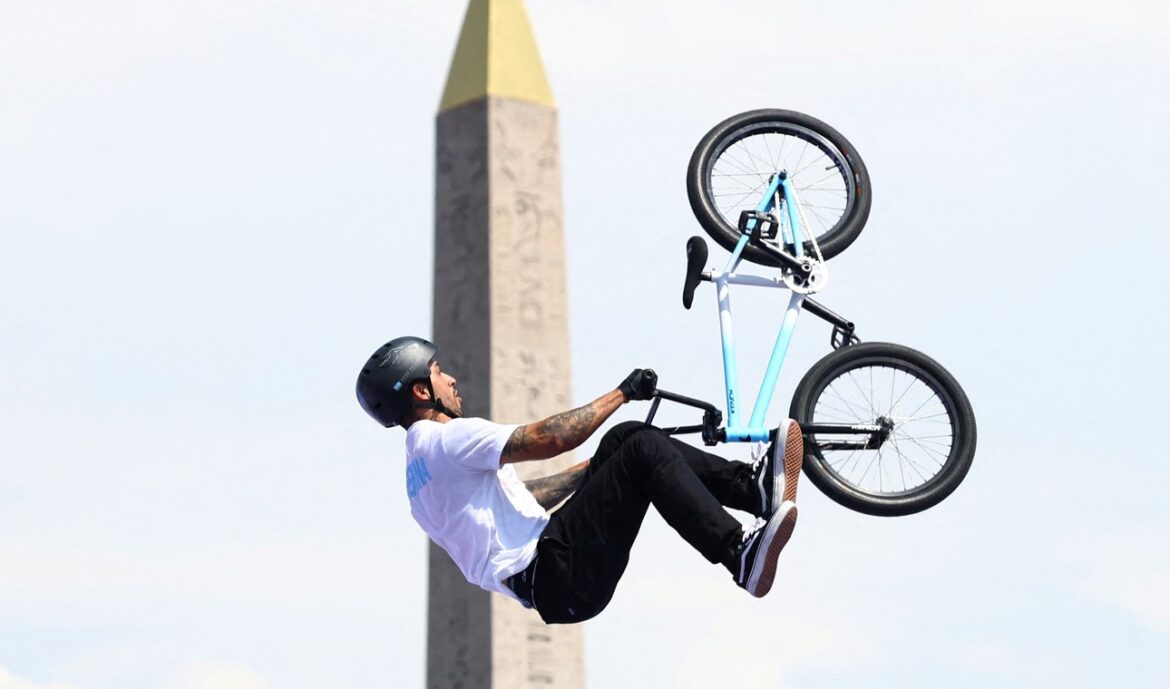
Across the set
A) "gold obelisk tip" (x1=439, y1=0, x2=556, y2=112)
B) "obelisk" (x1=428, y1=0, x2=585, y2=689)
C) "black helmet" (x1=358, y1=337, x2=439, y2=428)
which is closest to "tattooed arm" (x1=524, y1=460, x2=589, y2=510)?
"black helmet" (x1=358, y1=337, x2=439, y2=428)

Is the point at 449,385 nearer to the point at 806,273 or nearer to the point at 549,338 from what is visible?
the point at 806,273

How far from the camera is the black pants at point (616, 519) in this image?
16203 mm

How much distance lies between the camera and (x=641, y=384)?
15.9 metres

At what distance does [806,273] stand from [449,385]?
2120 millimetres

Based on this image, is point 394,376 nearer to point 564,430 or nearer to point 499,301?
point 564,430

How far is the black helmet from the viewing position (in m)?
16.5

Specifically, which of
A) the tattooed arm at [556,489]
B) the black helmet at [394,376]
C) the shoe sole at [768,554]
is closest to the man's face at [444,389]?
the black helmet at [394,376]

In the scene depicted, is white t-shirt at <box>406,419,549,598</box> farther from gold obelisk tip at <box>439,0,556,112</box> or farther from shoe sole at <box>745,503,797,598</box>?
gold obelisk tip at <box>439,0,556,112</box>

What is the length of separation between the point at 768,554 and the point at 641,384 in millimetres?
1066

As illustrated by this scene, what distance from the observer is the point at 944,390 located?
58.8 ft

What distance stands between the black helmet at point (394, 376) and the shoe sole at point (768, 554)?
6.43ft

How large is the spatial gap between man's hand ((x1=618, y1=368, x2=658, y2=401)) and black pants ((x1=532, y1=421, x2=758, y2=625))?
1.68 feet

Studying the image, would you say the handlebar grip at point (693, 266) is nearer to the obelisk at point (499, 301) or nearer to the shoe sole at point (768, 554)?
the shoe sole at point (768, 554)

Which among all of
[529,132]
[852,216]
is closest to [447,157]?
[529,132]
